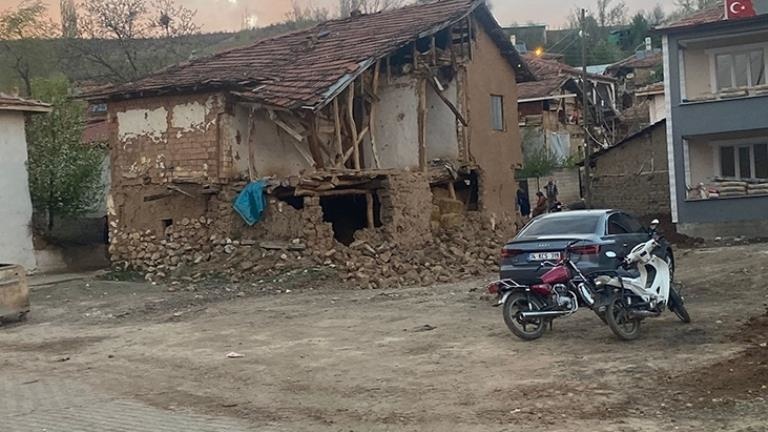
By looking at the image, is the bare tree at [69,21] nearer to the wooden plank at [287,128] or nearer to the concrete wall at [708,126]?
the wooden plank at [287,128]

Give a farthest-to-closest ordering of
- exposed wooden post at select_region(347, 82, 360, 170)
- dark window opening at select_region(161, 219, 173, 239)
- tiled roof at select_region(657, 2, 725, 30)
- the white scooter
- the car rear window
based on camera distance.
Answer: tiled roof at select_region(657, 2, 725, 30) → exposed wooden post at select_region(347, 82, 360, 170) → dark window opening at select_region(161, 219, 173, 239) → the car rear window → the white scooter

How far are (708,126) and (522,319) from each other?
18.2m

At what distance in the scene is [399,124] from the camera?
84.7ft

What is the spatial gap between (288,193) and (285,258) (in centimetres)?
176

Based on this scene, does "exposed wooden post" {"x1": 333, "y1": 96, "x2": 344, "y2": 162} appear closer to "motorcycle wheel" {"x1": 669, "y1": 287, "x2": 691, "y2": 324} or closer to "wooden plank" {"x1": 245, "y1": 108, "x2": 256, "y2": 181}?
"wooden plank" {"x1": 245, "y1": 108, "x2": 256, "y2": 181}

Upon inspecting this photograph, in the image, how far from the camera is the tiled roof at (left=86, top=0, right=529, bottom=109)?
71.0 ft

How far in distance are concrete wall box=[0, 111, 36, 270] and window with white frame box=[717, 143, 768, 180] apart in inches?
814

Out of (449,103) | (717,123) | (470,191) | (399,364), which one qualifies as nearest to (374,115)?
(449,103)

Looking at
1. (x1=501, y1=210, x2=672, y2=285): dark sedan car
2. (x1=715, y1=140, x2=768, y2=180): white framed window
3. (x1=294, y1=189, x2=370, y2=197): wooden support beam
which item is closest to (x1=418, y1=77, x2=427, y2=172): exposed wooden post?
(x1=294, y1=189, x2=370, y2=197): wooden support beam

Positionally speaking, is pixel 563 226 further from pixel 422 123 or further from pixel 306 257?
pixel 422 123

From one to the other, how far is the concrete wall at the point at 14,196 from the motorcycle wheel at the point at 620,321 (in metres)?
18.9

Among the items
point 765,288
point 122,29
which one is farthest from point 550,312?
point 122,29

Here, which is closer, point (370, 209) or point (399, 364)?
point (399, 364)

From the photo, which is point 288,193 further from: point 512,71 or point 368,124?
point 512,71
